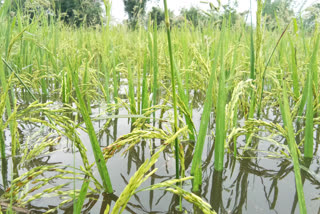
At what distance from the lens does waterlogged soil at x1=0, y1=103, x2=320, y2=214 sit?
82 cm

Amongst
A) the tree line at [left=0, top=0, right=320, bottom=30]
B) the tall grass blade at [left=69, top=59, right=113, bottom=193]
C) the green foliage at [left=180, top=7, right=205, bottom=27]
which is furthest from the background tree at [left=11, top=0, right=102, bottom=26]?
the tall grass blade at [left=69, top=59, right=113, bottom=193]

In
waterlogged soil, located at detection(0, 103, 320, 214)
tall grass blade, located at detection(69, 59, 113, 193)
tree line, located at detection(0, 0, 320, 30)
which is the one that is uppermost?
tree line, located at detection(0, 0, 320, 30)

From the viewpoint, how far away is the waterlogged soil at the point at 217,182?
82cm

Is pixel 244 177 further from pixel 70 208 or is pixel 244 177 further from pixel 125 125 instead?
pixel 125 125

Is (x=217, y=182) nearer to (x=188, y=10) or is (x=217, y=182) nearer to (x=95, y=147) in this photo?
(x=95, y=147)

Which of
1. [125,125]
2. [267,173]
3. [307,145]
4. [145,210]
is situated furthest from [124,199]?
[125,125]

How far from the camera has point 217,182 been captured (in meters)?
0.96

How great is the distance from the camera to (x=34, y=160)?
43.6 inches

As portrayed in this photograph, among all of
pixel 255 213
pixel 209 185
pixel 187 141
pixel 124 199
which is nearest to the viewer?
pixel 124 199

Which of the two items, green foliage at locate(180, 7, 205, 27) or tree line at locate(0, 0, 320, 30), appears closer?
tree line at locate(0, 0, 320, 30)

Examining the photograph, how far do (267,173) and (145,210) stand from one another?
544 millimetres

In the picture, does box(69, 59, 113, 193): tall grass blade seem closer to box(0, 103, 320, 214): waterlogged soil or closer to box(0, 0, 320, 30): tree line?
box(0, 103, 320, 214): waterlogged soil

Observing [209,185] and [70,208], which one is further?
[209,185]

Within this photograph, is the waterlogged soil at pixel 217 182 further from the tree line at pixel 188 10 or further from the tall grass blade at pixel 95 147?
the tree line at pixel 188 10
